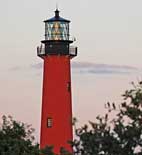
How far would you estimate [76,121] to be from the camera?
23641mm

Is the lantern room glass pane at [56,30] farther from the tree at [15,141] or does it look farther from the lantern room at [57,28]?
the tree at [15,141]

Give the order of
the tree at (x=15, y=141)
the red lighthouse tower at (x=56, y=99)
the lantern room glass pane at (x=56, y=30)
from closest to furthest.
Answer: the tree at (x=15, y=141), the red lighthouse tower at (x=56, y=99), the lantern room glass pane at (x=56, y=30)

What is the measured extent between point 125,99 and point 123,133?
2.87 ft

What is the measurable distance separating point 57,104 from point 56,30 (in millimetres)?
5233

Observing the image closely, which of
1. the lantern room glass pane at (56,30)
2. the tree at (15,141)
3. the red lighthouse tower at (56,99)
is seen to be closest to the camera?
the tree at (15,141)

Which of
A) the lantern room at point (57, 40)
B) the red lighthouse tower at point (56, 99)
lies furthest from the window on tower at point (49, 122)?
the lantern room at point (57, 40)

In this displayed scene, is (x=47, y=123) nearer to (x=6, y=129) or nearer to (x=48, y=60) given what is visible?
(x=48, y=60)

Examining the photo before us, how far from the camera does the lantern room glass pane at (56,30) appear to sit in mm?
60312

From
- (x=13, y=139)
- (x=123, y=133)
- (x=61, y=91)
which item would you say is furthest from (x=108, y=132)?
(x=61, y=91)

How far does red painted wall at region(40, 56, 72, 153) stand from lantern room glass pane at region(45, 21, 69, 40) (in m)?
1.92

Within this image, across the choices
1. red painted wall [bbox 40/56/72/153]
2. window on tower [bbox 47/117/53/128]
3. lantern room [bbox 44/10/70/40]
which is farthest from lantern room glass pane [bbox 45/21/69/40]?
window on tower [bbox 47/117/53/128]

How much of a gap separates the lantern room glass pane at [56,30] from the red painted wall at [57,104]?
1922 mm

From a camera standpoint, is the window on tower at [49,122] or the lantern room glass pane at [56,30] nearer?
the window on tower at [49,122]

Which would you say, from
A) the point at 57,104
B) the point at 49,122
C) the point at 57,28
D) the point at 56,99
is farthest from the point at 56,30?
the point at 49,122
